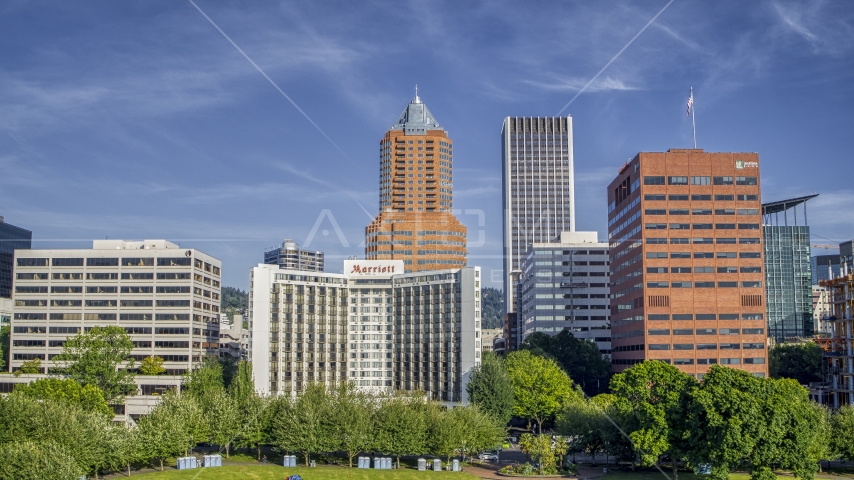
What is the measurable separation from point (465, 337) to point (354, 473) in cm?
7682

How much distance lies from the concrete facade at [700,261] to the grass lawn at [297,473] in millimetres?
77828

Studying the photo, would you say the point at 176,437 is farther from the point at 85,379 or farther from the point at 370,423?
the point at 85,379

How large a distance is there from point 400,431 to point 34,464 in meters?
56.9

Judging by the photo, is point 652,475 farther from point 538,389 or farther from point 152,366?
point 152,366

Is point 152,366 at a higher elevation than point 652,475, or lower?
higher

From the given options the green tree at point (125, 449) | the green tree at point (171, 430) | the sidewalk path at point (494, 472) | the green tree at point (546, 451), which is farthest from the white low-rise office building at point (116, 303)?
the green tree at point (546, 451)

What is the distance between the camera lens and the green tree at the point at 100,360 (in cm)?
16321

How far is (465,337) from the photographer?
196625mm

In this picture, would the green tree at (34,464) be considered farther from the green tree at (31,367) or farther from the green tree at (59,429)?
the green tree at (31,367)

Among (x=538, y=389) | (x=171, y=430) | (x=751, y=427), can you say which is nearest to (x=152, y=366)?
(x=171, y=430)

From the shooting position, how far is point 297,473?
12125cm

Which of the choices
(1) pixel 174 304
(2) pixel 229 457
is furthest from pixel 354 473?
(1) pixel 174 304

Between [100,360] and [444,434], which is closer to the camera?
[444,434]

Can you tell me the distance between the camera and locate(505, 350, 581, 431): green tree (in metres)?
177
